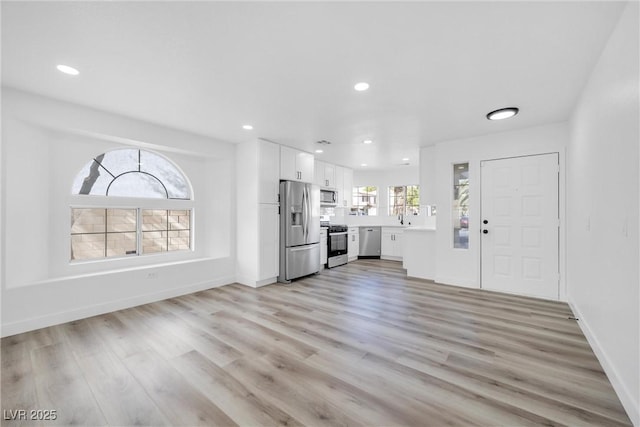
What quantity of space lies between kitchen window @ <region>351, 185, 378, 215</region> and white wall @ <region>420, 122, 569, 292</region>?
9.85 feet

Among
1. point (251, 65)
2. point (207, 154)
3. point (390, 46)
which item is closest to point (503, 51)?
point (390, 46)

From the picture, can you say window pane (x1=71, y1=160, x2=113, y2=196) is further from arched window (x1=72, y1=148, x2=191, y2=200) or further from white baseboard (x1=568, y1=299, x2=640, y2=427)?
white baseboard (x1=568, y1=299, x2=640, y2=427)

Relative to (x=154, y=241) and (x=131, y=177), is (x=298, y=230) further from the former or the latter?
(x=131, y=177)

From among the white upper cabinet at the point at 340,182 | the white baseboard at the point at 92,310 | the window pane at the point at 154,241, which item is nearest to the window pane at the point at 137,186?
the window pane at the point at 154,241

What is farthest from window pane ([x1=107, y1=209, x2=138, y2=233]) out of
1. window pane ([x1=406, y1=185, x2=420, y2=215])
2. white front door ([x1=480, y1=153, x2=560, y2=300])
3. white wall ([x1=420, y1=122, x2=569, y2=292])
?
window pane ([x1=406, y1=185, x2=420, y2=215])

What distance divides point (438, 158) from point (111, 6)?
4435mm

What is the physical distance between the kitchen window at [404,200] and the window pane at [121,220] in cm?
604

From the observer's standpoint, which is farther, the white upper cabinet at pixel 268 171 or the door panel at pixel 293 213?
the door panel at pixel 293 213

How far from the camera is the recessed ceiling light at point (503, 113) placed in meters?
3.20

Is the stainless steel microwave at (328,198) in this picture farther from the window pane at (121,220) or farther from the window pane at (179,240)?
the window pane at (121,220)

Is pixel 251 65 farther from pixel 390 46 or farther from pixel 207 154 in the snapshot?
pixel 207 154

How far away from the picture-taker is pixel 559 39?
193 centimetres

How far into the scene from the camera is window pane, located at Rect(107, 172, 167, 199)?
3754 millimetres

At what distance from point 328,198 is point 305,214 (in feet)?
4.48
